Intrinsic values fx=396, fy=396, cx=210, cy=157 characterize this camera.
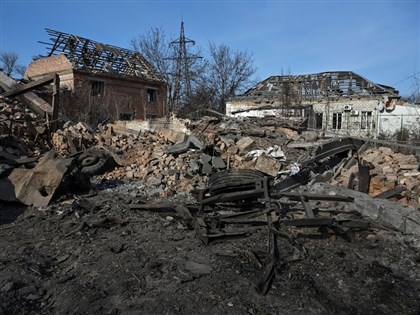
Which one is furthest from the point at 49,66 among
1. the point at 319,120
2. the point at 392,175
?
the point at 392,175

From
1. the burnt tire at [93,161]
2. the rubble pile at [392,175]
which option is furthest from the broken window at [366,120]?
the burnt tire at [93,161]

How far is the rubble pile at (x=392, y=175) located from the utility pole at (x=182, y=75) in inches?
877

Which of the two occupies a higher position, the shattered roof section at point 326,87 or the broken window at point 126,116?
the shattered roof section at point 326,87

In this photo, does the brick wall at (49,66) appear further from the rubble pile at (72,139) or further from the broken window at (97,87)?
the rubble pile at (72,139)

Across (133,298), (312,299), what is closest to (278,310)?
(312,299)

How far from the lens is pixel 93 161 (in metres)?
9.38

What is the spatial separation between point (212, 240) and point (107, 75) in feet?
76.7

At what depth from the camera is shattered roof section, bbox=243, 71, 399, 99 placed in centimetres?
2491

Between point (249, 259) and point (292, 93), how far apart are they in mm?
21825

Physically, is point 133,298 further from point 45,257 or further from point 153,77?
point 153,77

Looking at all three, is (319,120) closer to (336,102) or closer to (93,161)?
(336,102)

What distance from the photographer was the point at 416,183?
724 centimetres

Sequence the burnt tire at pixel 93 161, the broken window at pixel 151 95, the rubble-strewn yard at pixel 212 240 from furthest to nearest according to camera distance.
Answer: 1. the broken window at pixel 151 95
2. the burnt tire at pixel 93 161
3. the rubble-strewn yard at pixel 212 240

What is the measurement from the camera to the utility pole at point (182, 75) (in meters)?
31.5
